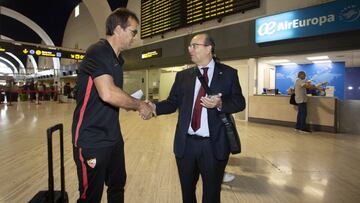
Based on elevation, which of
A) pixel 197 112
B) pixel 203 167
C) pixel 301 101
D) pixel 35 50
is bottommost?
pixel 203 167

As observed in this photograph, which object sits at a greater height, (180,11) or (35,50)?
(180,11)

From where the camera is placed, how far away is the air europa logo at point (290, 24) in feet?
20.3

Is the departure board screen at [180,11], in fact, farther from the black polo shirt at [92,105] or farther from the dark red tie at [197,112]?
the black polo shirt at [92,105]

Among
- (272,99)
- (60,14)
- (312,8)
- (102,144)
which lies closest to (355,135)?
(272,99)

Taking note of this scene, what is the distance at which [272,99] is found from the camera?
25.4 ft

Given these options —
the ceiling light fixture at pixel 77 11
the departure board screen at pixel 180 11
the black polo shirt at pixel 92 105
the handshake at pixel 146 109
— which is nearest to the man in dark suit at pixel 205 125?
the handshake at pixel 146 109

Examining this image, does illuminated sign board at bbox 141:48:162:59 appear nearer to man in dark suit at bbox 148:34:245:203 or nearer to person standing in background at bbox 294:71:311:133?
person standing in background at bbox 294:71:311:133

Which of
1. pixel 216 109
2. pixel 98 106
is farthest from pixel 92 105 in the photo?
pixel 216 109

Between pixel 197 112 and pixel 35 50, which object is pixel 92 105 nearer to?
pixel 197 112

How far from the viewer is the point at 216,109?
1.66m

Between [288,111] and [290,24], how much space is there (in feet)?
8.18

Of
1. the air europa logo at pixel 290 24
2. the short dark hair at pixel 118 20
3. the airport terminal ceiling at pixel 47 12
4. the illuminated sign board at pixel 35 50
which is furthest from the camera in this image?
the airport terminal ceiling at pixel 47 12

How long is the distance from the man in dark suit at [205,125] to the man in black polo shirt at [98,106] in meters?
0.40

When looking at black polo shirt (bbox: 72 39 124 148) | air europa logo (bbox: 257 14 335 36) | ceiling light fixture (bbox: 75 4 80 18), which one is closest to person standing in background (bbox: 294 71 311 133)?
air europa logo (bbox: 257 14 335 36)
